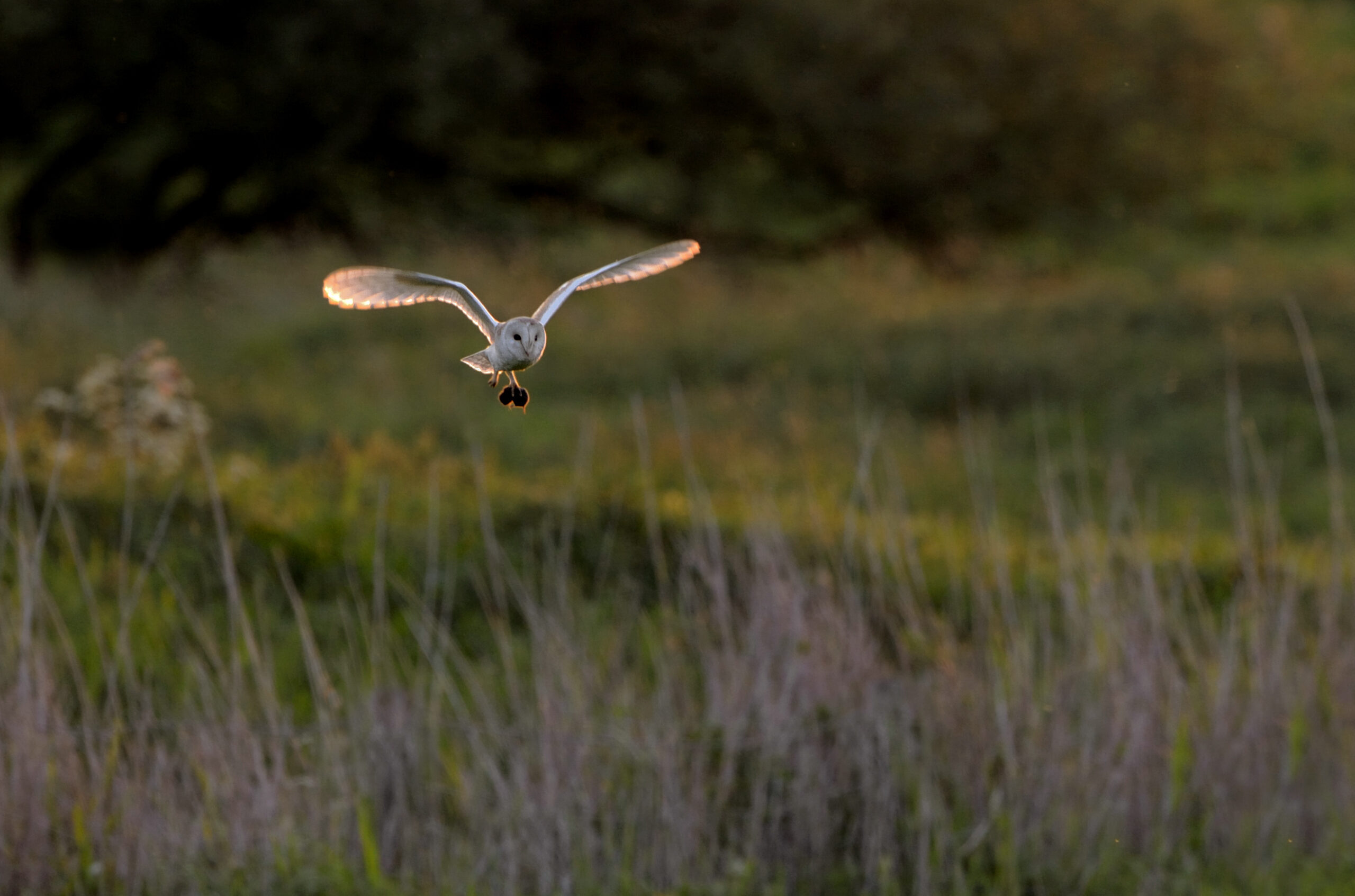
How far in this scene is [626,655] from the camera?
6.94m

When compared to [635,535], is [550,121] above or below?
above

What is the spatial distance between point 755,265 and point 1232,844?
10536 mm

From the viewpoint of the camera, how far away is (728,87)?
1286 cm

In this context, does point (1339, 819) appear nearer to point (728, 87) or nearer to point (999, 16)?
point (728, 87)

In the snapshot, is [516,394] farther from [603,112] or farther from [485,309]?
[603,112]

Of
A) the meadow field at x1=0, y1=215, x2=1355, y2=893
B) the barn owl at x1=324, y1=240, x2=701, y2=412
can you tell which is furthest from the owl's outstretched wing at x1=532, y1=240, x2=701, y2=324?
the meadow field at x1=0, y1=215, x2=1355, y2=893

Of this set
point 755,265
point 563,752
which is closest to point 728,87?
point 755,265

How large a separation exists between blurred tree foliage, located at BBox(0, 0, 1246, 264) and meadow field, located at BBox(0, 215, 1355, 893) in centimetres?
203

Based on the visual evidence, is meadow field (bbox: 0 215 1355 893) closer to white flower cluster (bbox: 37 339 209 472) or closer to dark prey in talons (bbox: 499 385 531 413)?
white flower cluster (bbox: 37 339 209 472)

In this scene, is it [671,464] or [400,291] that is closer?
[400,291]

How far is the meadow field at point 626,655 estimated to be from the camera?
16.5 feet

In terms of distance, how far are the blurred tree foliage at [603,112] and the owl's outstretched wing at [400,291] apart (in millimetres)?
10190

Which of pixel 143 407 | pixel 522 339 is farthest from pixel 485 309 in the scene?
pixel 143 407

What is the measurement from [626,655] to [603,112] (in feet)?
23.9
